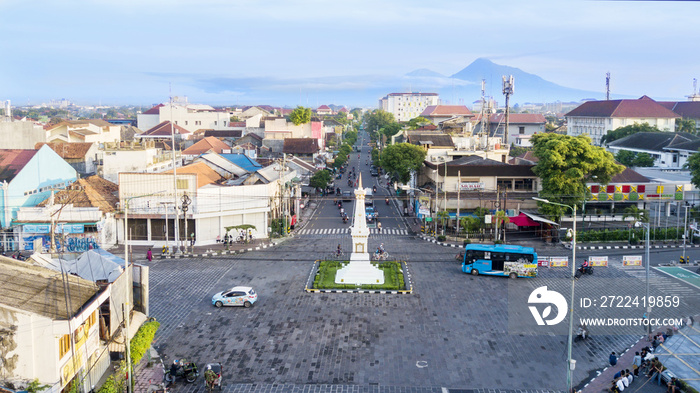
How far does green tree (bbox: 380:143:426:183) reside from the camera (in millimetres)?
53344

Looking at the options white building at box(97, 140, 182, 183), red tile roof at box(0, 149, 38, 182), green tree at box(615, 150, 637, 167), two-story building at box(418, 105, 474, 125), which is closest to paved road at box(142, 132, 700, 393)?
red tile roof at box(0, 149, 38, 182)

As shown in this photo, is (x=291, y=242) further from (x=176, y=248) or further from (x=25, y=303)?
(x=25, y=303)

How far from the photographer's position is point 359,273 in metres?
28.4

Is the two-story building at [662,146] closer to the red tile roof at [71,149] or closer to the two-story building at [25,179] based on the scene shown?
the two-story building at [25,179]

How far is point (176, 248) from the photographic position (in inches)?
1391

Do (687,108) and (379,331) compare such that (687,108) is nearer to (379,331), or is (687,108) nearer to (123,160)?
(123,160)

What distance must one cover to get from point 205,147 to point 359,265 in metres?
42.2

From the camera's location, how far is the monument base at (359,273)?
2797 centimetres

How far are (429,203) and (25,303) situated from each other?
32.6 m

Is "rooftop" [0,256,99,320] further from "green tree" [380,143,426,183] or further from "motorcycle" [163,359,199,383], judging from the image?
"green tree" [380,143,426,183]

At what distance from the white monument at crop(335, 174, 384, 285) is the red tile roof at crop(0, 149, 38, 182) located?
74.1ft

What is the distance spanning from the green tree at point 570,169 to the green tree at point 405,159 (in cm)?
1649

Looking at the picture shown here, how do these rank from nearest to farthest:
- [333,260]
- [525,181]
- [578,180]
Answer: [333,260] < [578,180] < [525,181]

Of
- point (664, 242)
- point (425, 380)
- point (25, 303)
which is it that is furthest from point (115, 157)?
point (664, 242)
